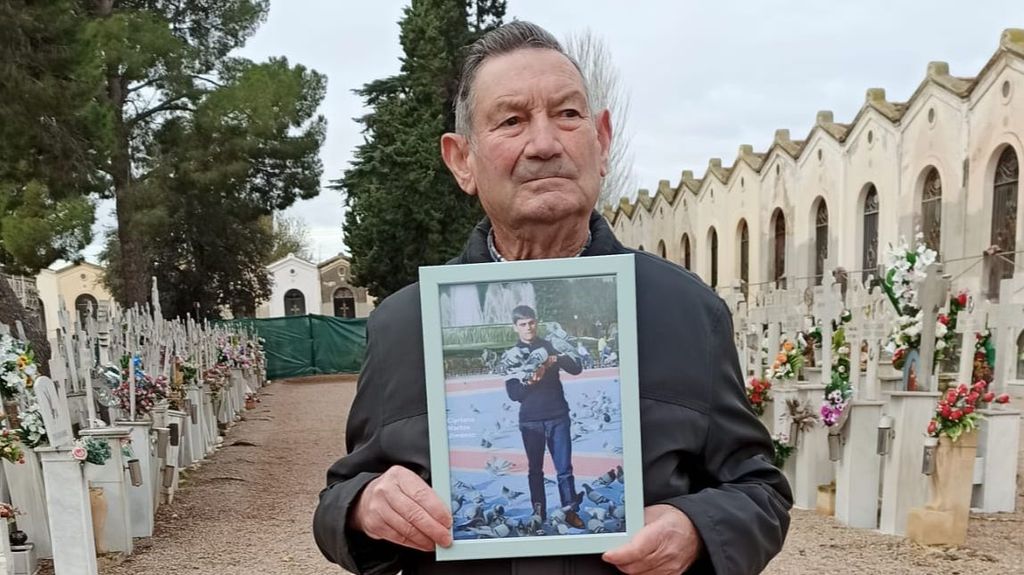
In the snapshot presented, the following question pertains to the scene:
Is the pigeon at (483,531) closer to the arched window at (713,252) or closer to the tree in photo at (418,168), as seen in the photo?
the tree in photo at (418,168)

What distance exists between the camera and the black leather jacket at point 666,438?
3.68 ft

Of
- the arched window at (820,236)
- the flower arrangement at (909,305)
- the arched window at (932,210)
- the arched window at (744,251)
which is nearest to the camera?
the flower arrangement at (909,305)

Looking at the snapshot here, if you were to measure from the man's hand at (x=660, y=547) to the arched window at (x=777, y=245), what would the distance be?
75.9 feet

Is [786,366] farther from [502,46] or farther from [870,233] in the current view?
[870,233]

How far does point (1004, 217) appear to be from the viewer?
47.4ft

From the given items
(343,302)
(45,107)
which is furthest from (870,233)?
(343,302)

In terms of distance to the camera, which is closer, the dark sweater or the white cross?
the dark sweater

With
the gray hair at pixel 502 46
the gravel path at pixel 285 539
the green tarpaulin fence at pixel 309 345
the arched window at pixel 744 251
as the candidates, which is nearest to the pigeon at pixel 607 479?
the gray hair at pixel 502 46

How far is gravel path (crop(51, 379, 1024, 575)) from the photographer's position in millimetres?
5148

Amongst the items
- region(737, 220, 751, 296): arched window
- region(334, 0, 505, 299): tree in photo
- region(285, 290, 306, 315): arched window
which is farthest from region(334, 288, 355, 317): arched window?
region(737, 220, 751, 296): arched window

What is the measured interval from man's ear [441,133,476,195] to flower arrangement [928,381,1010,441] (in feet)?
16.2

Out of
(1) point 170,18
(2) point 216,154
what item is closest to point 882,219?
(2) point 216,154

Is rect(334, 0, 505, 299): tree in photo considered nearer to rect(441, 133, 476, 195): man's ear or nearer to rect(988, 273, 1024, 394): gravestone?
rect(988, 273, 1024, 394): gravestone

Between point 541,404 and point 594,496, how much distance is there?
5.9 inches
